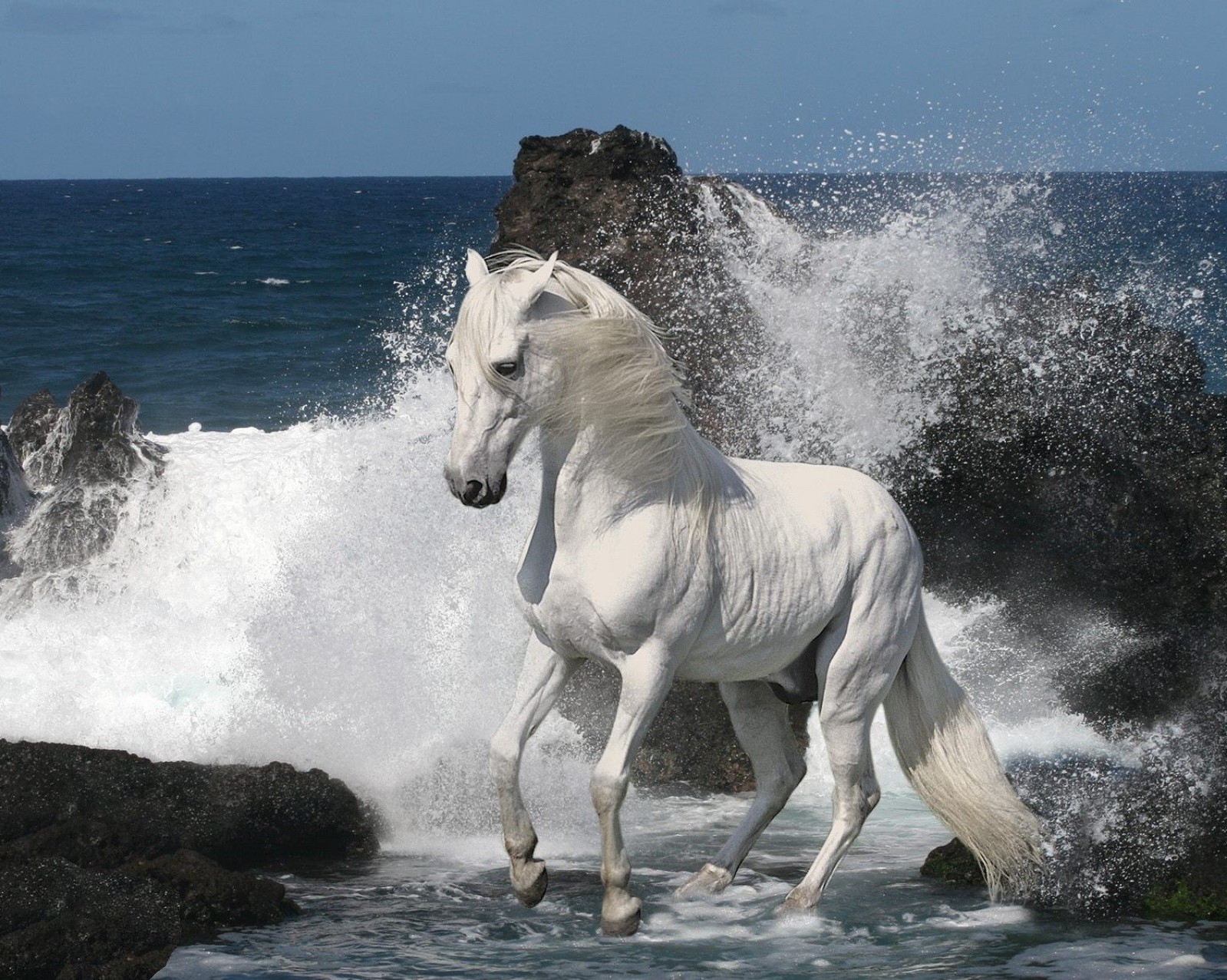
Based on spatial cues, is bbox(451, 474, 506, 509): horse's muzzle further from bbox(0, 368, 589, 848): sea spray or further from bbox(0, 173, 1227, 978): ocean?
bbox(0, 368, 589, 848): sea spray

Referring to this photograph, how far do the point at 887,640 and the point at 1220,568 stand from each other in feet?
12.6

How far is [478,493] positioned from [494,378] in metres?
0.30

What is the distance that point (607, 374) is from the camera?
4.16 m

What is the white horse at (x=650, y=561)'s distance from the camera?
405cm

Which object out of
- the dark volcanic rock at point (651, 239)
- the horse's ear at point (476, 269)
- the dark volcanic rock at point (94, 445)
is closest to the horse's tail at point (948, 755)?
the horse's ear at point (476, 269)

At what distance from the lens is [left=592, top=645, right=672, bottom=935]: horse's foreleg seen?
421cm

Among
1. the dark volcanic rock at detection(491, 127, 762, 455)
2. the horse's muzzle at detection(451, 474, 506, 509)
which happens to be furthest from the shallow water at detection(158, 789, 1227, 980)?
the dark volcanic rock at detection(491, 127, 762, 455)

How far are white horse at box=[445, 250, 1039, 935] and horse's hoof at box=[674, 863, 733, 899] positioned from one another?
0.18m

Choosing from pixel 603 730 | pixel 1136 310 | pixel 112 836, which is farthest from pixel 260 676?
pixel 1136 310

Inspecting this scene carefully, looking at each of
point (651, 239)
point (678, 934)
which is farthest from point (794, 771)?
point (651, 239)

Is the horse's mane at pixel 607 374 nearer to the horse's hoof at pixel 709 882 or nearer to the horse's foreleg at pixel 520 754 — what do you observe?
the horse's foreleg at pixel 520 754

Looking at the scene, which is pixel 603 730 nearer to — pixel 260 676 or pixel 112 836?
pixel 260 676

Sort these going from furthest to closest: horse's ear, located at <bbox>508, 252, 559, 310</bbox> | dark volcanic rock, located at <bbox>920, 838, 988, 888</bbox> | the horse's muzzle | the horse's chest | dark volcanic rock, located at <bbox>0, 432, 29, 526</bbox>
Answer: dark volcanic rock, located at <bbox>0, 432, 29, 526</bbox> < dark volcanic rock, located at <bbox>920, 838, 988, 888</bbox> < the horse's chest < horse's ear, located at <bbox>508, 252, 559, 310</bbox> < the horse's muzzle

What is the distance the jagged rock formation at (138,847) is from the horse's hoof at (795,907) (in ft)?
5.65
